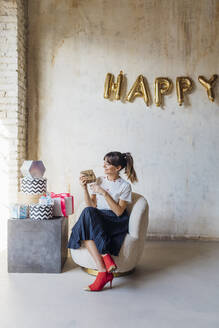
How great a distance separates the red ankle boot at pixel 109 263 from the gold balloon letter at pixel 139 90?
2123 millimetres

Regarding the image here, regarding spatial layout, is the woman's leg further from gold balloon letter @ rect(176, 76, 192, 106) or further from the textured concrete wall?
gold balloon letter @ rect(176, 76, 192, 106)

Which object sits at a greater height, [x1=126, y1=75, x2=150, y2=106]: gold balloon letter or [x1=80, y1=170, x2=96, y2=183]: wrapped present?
[x1=126, y1=75, x2=150, y2=106]: gold balloon letter

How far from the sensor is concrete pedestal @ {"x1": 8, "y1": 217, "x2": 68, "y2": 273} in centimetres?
303

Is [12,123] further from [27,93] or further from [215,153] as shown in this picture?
[215,153]

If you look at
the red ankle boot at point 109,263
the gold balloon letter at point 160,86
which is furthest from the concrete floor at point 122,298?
the gold balloon letter at point 160,86

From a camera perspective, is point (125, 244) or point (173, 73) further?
point (173, 73)

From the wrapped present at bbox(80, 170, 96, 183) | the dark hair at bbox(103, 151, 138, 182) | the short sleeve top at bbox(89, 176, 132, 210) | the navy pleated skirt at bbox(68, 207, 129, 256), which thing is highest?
the dark hair at bbox(103, 151, 138, 182)

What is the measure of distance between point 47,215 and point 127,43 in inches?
94.9

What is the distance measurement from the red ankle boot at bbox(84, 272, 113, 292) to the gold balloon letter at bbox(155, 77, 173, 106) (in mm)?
2282

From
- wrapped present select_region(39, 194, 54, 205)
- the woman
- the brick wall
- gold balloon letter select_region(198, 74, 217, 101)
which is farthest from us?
gold balloon letter select_region(198, 74, 217, 101)

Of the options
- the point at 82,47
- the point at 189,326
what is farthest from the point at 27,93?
the point at 189,326

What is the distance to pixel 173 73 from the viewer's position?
4.20 meters

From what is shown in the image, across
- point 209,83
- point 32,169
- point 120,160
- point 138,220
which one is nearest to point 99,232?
point 138,220

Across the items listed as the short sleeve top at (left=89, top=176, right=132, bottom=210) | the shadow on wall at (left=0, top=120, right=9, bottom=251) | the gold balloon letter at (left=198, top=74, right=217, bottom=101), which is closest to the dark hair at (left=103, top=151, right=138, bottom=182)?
the short sleeve top at (left=89, top=176, right=132, bottom=210)
